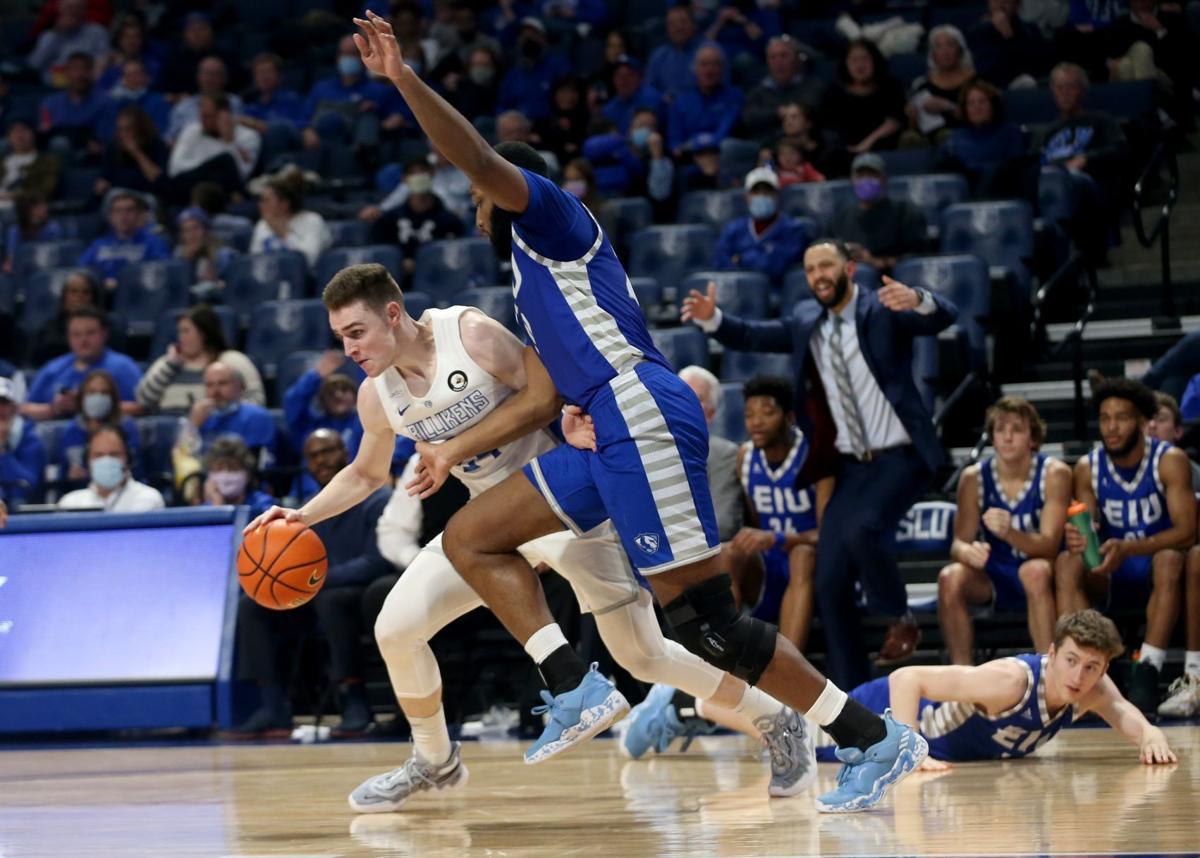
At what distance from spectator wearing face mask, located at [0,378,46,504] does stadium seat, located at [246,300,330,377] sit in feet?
5.47

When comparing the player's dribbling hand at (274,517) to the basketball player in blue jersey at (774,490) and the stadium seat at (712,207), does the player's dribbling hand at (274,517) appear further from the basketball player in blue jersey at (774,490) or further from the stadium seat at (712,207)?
the stadium seat at (712,207)

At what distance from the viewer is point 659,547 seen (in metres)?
4.85

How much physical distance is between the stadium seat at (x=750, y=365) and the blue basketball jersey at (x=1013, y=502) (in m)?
1.75

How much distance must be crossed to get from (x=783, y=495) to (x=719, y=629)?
12.1 ft

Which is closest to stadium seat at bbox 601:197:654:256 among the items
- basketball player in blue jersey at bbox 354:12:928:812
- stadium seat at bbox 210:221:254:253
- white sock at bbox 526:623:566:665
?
stadium seat at bbox 210:221:254:253

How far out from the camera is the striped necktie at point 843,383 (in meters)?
7.88

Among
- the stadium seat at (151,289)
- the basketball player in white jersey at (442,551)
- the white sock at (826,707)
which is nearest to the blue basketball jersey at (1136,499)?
the basketball player in white jersey at (442,551)

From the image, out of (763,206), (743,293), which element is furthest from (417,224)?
(743,293)

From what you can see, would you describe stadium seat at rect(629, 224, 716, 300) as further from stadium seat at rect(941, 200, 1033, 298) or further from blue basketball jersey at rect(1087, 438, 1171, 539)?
blue basketball jersey at rect(1087, 438, 1171, 539)

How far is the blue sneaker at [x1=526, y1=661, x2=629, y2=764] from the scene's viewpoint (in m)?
4.98

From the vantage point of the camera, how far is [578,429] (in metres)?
5.08

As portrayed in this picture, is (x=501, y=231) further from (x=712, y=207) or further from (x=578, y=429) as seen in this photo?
(x=712, y=207)

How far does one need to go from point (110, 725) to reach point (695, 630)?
4.85m

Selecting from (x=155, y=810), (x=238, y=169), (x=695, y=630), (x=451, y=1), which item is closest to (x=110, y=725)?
(x=155, y=810)
